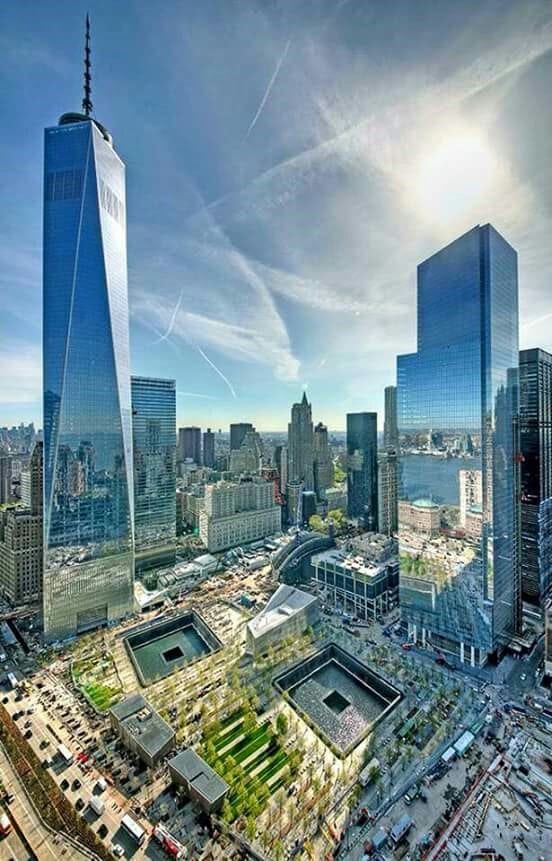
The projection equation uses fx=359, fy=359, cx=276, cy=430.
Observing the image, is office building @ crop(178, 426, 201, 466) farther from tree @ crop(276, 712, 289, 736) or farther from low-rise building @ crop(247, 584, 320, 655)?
tree @ crop(276, 712, 289, 736)

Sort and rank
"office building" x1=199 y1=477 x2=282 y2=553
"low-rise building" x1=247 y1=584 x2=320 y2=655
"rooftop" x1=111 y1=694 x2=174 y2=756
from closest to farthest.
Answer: "rooftop" x1=111 y1=694 x2=174 y2=756 → "low-rise building" x1=247 y1=584 x2=320 y2=655 → "office building" x1=199 y1=477 x2=282 y2=553

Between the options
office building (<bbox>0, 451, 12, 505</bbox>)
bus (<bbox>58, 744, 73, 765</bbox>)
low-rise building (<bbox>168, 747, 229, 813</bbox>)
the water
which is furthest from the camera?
office building (<bbox>0, 451, 12, 505</bbox>)

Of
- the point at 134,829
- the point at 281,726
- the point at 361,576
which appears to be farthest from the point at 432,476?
the point at 134,829

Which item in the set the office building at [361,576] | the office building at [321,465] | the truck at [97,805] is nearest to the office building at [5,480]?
the office building at [361,576]

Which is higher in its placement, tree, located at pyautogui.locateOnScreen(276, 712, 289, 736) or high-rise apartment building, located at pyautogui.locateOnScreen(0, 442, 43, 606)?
high-rise apartment building, located at pyautogui.locateOnScreen(0, 442, 43, 606)

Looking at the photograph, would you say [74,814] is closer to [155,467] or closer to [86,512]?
[86,512]

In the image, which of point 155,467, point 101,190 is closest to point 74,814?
point 155,467

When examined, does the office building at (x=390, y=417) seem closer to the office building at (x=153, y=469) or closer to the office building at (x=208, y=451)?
the office building at (x=153, y=469)

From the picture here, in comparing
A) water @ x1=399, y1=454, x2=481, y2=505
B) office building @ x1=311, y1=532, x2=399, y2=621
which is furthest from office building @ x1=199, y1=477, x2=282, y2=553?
water @ x1=399, y1=454, x2=481, y2=505
